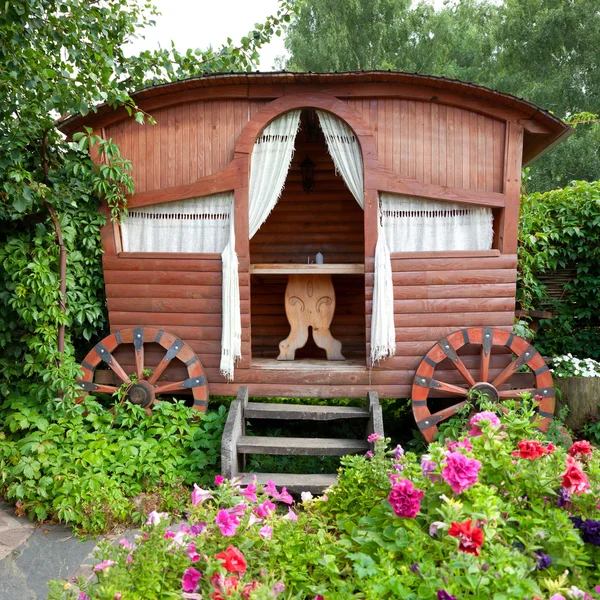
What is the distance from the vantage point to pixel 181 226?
5648 mm

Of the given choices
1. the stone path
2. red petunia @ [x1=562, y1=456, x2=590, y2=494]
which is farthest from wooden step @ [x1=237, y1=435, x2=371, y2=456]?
red petunia @ [x1=562, y1=456, x2=590, y2=494]

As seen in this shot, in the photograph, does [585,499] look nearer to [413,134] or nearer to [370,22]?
[413,134]

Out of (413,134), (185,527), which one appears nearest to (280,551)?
(185,527)

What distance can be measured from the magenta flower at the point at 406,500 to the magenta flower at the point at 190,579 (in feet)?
2.40

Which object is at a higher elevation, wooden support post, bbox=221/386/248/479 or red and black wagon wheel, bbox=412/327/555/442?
red and black wagon wheel, bbox=412/327/555/442

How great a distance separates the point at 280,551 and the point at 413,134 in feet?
13.9

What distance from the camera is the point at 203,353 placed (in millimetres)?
5535

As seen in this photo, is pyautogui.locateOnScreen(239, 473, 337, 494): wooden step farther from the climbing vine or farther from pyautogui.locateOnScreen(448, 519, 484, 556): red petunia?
pyautogui.locateOnScreen(448, 519, 484, 556): red petunia

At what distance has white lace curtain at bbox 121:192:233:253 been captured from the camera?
218 inches

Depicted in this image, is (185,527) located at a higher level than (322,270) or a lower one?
lower

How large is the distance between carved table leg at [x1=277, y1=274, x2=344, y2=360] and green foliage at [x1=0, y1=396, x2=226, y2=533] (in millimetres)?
1361

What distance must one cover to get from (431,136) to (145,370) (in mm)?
3643

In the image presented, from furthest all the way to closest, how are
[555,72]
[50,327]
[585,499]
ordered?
1. [555,72]
2. [50,327]
3. [585,499]

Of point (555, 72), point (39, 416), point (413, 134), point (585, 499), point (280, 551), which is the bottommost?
point (39, 416)
